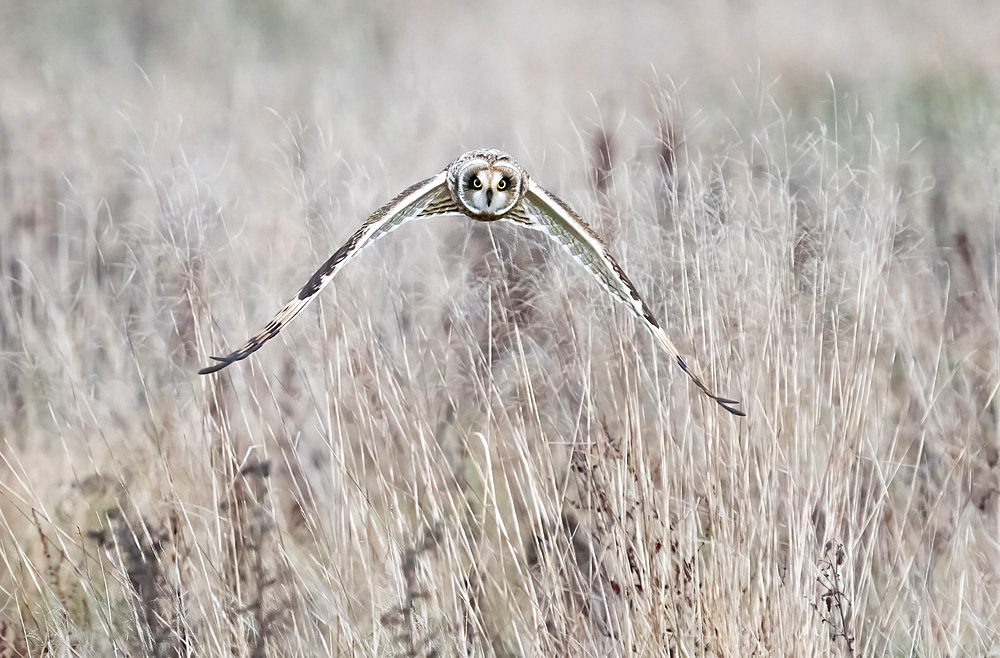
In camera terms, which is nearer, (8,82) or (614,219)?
(614,219)

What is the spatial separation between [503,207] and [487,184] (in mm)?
58

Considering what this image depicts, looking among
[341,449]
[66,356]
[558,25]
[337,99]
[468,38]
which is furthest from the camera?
[558,25]

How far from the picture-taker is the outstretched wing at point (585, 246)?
72.7 inches

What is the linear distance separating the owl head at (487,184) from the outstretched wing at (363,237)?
3 centimetres

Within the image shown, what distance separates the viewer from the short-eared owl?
1.81 meters

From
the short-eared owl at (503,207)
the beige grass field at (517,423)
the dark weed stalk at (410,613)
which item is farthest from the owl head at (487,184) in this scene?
the dark weed stalk at (410,613)

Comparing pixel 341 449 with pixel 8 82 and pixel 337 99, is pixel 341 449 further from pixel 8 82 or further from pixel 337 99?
pixel 8 82

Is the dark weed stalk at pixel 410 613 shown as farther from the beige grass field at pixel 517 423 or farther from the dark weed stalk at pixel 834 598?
the dark weed stalk at pixel 834 598

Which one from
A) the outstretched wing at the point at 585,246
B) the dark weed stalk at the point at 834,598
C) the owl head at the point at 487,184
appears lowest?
the dark weed stalk at the point at 834,598

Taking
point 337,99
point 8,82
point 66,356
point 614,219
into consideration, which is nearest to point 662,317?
point 614,219

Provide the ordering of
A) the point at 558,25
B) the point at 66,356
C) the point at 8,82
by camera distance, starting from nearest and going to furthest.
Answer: the point at 66,356
the point at 8,82
the point at 558,25

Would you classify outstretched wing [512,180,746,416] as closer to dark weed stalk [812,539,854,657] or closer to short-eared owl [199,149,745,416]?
short-eared owl [199,149,745,416]

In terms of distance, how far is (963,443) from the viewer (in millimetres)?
2779

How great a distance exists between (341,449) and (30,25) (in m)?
7.40
